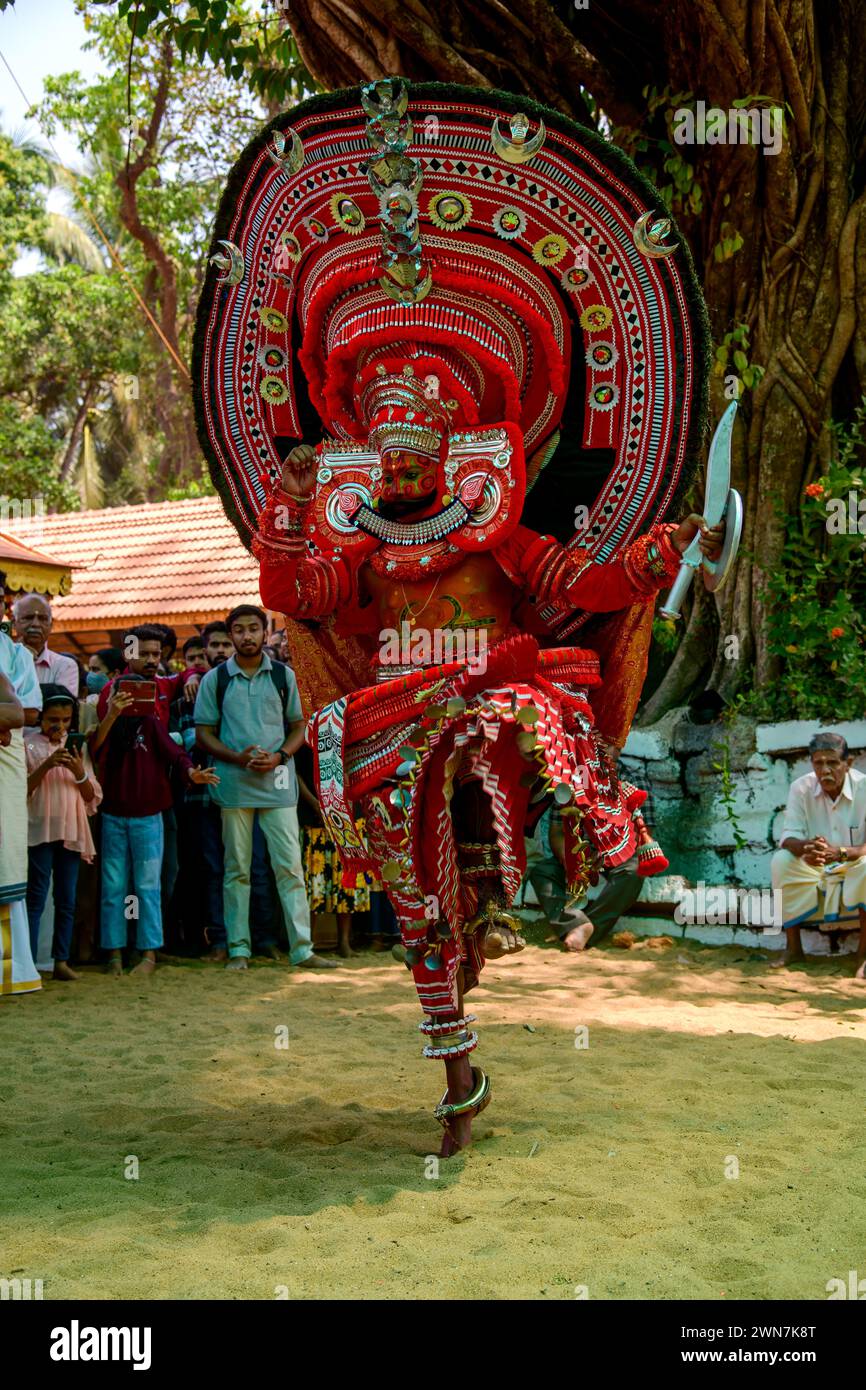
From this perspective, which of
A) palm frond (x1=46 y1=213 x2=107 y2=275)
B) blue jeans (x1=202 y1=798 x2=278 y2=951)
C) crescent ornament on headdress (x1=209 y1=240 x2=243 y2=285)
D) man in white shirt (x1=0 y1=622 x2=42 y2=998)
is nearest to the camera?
crescent ornament on headdress (x1=209 y1=240 x2=243 y2=285)

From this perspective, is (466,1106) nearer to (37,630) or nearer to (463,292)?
(463,292)

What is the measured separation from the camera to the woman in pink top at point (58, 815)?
6664 millimetres

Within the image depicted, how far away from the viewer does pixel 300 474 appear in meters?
3.85

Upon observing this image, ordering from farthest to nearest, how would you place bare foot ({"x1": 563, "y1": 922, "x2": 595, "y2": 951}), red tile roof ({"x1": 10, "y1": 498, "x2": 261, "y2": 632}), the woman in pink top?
red tile roof ({"x1": 10, "y1": 498, "x2": 261, "y2": 632})
bare foot ({"x1": 563, "y1": 922, "x2": 595, "y2": 951})
the woman in pink top

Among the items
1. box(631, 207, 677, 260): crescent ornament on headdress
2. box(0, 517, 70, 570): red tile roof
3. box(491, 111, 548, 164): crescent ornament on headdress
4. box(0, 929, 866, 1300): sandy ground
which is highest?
box(491, 111, 548, 164): crescent ornament on headdress

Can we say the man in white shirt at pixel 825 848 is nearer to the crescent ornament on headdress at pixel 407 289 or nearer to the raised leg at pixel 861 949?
the raised leg at pixel 861 949

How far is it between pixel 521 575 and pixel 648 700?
4699mm

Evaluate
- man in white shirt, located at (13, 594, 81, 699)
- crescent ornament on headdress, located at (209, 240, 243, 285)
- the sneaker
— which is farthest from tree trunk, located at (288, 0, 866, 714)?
man in white shirt, located at (13, 594, 81, 699)

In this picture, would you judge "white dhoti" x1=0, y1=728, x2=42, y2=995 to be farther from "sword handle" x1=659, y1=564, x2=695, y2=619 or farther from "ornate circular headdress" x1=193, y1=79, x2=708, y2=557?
"sword handle" x1=659, y1=564, x2=695, y2=619

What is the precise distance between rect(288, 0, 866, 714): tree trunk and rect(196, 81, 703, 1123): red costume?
373 cm

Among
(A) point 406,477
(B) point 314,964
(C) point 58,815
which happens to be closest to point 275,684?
(C) point 58,815

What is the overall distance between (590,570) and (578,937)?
427 cm

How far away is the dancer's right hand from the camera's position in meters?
3.83

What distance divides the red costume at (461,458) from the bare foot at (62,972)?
339 centimetres
